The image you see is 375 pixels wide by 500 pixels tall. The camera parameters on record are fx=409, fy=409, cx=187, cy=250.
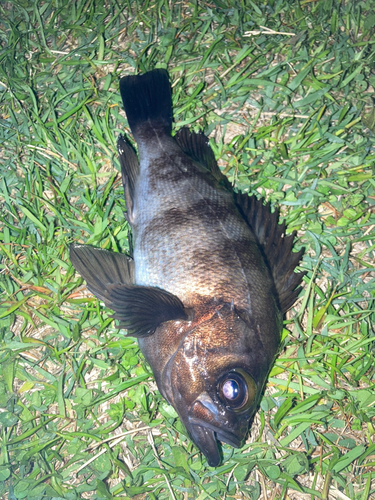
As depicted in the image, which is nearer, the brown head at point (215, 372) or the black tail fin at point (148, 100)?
the brown head at point (215, 372)

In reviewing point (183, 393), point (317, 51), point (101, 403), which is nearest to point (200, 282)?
point (183, 393)

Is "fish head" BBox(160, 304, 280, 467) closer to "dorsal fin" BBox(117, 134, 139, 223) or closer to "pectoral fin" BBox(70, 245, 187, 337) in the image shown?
"pectoral fin" BBox(70, 245, 187, 337)

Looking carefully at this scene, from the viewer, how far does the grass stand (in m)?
2.53

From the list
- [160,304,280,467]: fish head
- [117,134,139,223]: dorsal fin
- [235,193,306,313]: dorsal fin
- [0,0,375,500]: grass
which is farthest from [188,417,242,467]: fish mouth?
[117,134,139,223]: dorsal fin

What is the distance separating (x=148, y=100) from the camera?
2953mm

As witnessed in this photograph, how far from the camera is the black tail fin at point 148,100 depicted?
2.92 metres

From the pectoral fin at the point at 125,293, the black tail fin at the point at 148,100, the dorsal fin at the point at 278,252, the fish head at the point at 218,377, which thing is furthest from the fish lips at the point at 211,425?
the black tail fin at the point at 148,100

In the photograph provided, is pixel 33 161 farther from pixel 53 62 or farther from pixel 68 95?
pixel 53 62

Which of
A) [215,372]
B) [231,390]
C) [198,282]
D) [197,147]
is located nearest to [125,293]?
[198,282]

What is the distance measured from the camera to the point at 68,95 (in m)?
3.31

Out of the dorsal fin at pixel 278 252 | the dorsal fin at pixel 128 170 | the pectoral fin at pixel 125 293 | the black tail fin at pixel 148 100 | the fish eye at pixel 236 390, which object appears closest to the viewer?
the fish eye at pixel 236 390

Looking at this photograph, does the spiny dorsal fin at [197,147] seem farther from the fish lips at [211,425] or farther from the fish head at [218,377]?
the fish lips at [211,425]

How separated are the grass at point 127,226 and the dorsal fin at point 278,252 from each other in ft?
1.24

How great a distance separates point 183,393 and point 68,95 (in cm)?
251
